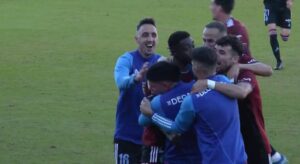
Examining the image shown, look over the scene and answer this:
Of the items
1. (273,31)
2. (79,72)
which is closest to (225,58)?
(79,72)

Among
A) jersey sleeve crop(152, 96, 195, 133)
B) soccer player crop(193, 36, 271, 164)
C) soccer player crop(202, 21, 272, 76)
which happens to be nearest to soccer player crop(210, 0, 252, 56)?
soccer player crop(202, 21, 272, 76)

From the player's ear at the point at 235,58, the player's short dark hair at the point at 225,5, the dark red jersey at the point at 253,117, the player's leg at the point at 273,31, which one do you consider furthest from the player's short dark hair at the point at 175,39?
the player's leg at the point at 273,31

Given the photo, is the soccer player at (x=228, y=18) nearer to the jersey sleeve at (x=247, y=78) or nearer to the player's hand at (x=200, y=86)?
the jersey sleeve at (x=247, y=78)

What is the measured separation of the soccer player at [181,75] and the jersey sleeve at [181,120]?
1.01ft

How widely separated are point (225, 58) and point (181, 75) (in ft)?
1.41

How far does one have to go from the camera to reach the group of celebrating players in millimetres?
6934

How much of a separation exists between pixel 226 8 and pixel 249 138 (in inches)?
67.2

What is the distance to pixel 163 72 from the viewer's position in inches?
280

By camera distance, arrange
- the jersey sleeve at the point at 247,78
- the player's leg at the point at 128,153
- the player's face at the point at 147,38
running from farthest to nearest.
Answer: the player's leg at the point at 128,153, the player's face at the point at 147,38, the jersey sleeve at the point at 247,78

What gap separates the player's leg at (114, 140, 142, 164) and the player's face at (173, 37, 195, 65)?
162cm

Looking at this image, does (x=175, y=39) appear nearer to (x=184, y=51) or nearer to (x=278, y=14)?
(x=184, y=51)

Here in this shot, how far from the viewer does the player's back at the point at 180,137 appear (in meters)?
7.10

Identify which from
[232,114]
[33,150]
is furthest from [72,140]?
[232,114]

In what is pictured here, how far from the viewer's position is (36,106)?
48.2 feet
